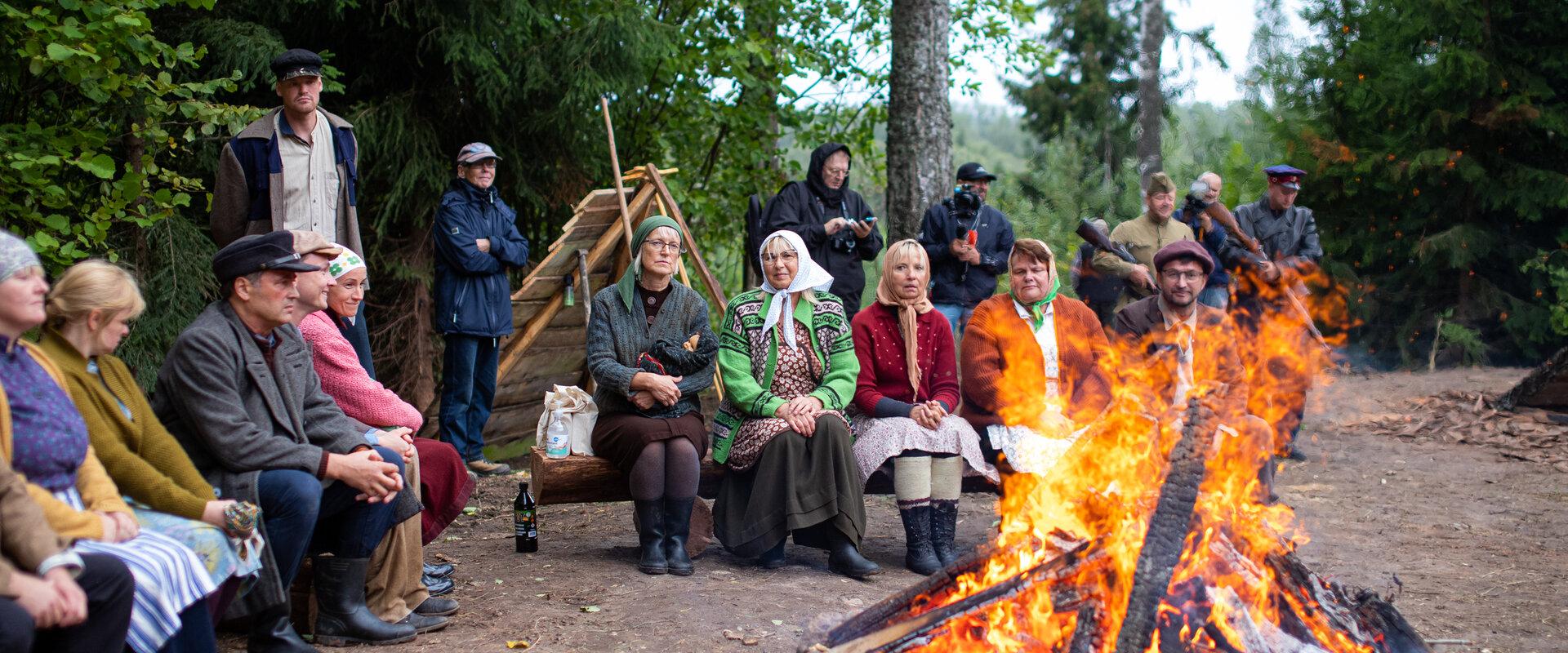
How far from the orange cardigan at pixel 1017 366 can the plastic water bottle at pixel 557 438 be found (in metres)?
1.99

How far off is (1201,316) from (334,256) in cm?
418

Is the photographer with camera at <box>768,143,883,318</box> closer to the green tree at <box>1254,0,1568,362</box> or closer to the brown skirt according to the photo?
the brown skirt

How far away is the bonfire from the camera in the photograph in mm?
3844

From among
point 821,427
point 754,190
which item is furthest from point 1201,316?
point 754,190

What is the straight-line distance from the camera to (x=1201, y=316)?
6020 mm

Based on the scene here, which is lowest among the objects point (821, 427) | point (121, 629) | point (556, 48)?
point (121, 629)

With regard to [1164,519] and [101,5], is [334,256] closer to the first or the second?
[101,5]

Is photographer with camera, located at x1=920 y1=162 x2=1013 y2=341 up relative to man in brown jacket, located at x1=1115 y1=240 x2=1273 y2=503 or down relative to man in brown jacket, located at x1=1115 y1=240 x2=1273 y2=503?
up

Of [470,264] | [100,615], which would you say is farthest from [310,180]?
[100,615]

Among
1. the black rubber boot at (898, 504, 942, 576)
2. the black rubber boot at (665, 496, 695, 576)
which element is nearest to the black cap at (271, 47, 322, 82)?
the black rubber boot at (665, 496, 695, 576)

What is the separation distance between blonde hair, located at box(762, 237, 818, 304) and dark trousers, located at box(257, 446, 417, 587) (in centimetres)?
223

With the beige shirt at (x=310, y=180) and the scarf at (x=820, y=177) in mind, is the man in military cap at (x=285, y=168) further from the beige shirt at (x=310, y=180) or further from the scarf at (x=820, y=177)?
the scarf at (x=820, y=177)

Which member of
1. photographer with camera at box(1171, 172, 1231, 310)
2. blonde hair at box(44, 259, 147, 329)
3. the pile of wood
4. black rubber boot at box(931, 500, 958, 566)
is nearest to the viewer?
blonde hair at box(44, 259, 147, 329)

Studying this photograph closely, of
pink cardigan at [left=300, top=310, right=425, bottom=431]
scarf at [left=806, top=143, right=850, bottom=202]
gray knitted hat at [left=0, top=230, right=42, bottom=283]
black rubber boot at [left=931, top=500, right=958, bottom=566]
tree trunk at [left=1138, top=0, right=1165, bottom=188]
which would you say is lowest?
black rubber boot at [left=931, top=500, right=958, bottom=566]
